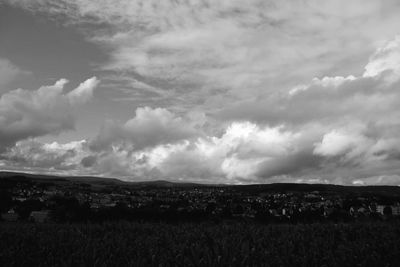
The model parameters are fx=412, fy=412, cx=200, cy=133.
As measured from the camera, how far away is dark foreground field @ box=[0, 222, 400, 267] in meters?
6.63

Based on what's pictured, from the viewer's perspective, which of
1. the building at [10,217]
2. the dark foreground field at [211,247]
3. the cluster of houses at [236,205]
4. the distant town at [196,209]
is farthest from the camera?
the building at [10,217]

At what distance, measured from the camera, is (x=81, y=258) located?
22.0 feet

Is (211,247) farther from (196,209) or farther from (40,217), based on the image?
(196,209)

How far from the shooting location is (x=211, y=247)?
781 centimetres

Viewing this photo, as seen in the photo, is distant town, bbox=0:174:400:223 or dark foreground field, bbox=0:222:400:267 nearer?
dark foreground field, bbox=0:222:400:267

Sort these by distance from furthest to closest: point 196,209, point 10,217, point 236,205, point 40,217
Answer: point 236,205 → point 196,209 → point 10,217 → point 40,217

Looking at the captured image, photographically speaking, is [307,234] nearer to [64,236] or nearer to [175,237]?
[175,237]

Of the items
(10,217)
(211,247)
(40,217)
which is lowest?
(10,217)

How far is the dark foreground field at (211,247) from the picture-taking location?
21.8 feet

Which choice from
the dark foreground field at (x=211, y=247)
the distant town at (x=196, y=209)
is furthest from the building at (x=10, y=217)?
the dark foreground field at (x=211, y=247)

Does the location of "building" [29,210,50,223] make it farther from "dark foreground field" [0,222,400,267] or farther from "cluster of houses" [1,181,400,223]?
"dark foreground field" [0,222,400,267]

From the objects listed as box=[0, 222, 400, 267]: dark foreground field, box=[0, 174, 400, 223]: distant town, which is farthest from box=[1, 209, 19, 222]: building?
box=[0, 222, 400, 267]: dark foreground field

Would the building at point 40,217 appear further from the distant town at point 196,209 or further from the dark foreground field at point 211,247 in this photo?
the dark foreground field at point 211,247

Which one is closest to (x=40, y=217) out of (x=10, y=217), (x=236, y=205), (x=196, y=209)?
(x=10, y=217)
